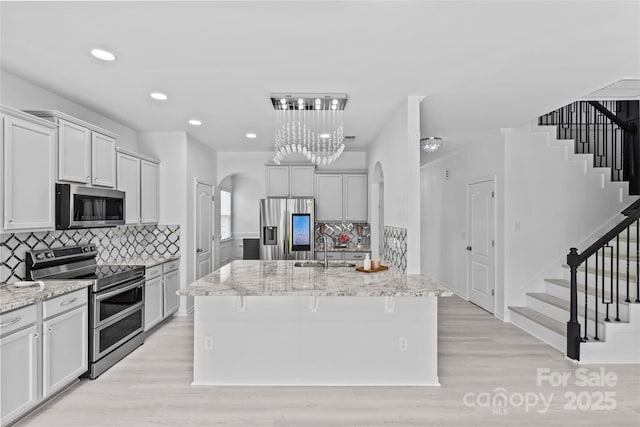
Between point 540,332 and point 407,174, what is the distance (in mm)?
2573

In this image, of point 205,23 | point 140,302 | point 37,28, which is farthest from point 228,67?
point 140,302

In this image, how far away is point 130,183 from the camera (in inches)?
170

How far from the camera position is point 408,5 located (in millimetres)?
1991

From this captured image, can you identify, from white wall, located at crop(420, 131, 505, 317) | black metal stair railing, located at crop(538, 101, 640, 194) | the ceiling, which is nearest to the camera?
the ceiling

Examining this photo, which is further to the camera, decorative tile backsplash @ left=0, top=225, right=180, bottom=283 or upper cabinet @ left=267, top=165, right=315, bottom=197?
upper cabinet @ left=267, top=165, right=315, bottom=197

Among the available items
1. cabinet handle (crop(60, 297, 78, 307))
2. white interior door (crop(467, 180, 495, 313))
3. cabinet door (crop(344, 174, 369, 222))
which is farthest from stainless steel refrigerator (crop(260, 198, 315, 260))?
cabinet handle (crop(60, 297, 78, 307))

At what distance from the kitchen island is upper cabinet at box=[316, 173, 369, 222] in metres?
3.34

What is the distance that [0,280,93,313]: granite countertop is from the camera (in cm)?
233

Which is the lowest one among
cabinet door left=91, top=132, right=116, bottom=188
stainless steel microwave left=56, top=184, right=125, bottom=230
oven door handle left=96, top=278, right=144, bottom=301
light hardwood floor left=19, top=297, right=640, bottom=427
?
light hardwood floor left=19, top=297, right=640, bottom=427

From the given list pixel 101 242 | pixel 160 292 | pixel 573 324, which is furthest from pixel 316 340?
pixel 101 242

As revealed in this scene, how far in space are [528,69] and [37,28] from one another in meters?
3.55

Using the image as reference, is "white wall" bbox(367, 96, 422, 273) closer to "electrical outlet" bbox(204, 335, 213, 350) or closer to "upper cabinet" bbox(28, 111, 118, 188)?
"electrical outlet" bbox(204, 335, 213, 350)

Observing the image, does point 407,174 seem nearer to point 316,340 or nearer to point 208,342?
point 316,340

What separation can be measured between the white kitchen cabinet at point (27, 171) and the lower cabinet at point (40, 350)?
67 cm
